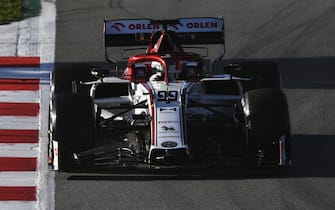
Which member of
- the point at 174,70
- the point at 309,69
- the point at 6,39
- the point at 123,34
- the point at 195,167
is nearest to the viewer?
the point at 195,167

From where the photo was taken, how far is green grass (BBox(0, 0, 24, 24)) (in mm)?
19141

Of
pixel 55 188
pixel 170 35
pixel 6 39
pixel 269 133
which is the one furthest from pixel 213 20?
pixel 6 39

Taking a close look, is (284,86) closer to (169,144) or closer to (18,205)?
(169,144)

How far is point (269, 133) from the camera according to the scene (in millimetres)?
12539

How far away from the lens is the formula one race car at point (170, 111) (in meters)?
12.5

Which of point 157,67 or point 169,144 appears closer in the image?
point 169,144

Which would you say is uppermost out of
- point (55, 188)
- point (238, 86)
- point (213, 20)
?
point (213, 20)

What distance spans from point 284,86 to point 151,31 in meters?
2.64

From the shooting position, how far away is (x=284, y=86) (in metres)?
16.2

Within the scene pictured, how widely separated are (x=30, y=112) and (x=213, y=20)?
2846mm

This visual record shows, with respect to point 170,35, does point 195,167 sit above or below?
below

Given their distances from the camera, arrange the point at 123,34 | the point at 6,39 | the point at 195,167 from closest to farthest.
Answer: the point at 195,167 → the point at 123,34 → the point at 6,39

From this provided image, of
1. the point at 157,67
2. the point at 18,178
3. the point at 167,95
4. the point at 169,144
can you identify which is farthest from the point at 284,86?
the point at 18,178

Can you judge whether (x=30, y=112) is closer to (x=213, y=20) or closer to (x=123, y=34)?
(x=123, y=34)
